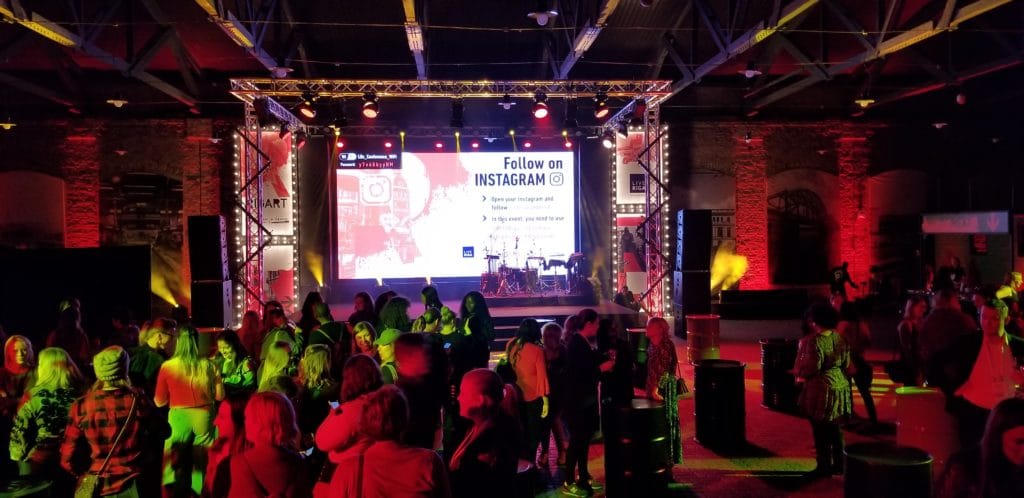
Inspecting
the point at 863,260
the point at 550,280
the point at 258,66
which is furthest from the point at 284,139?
the point at 863,260

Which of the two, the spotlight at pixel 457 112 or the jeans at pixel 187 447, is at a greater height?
the spotlight at pixel 457 112

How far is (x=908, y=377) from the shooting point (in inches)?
292

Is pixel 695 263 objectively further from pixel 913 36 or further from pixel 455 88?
pixel 455 88

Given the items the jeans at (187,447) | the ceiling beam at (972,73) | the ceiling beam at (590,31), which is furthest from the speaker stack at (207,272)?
the ceiling beam at (972,73)

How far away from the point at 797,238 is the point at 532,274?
20.0ft

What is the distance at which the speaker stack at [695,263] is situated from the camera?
11766 millimetres

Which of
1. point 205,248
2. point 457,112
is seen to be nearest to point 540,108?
point 457,112

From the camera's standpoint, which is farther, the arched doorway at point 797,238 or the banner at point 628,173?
the arched doorway at point 797,238

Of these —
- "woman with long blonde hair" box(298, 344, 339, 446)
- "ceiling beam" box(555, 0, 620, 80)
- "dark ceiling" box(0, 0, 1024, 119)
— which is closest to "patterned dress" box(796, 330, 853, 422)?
"woman with long blonde hair" box(298, 344, 339, 446)

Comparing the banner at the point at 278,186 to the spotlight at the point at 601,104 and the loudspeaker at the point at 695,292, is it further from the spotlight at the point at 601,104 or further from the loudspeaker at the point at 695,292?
the loudspeaker at the point at 695,292

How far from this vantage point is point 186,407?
4012 millimetres

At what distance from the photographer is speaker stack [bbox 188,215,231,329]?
34.2ft

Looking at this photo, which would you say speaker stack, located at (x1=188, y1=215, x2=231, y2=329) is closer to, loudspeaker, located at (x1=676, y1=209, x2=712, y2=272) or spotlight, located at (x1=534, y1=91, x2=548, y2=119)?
spotlight, located at (x1=534, y1=91, x2=548, y2=119)

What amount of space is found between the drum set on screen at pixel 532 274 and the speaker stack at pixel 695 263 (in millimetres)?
2610
